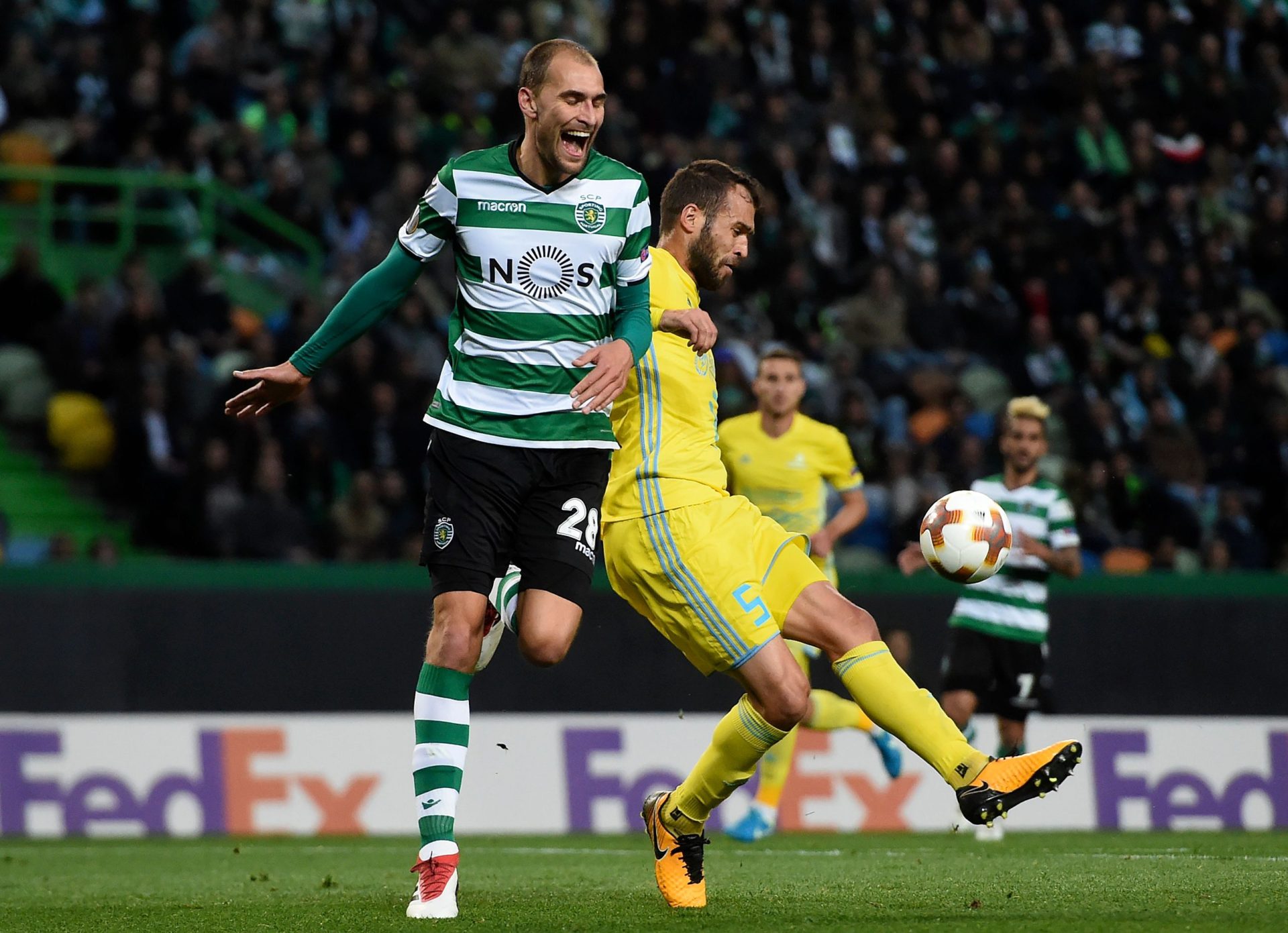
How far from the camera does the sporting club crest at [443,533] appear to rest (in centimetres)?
548

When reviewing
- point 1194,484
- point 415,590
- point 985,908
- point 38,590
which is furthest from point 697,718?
point 985,908

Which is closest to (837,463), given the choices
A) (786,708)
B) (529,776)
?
(529,776)

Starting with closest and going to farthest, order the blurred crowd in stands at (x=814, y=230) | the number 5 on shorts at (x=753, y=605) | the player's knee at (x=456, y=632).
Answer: the player's knee at (x=456, y=632)
the number 5 on shorts at (x=753, y=605)
the blurred crowd in stands at (x=814, y=230)

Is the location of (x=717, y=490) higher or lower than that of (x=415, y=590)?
higher

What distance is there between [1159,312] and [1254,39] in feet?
15.5

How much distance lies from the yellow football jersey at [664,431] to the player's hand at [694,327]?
165 millimetres

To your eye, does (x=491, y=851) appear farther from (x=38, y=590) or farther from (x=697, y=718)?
(x=38, y=590)

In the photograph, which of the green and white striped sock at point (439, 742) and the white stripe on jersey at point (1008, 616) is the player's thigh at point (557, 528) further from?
the white stripe on jersey at point (1008, 616)

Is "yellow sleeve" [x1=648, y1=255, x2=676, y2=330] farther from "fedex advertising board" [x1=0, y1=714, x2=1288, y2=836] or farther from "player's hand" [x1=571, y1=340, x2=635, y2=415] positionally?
"fedex advertising board" [x1=0, y1=714, x2=1288, y2=836]

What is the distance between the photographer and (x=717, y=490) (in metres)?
5.92

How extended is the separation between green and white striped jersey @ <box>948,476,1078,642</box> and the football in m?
3.52

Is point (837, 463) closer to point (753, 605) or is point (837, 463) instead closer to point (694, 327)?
point (753, 605)

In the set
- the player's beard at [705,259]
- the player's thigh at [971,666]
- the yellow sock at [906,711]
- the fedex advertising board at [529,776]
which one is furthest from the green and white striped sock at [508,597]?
the fedex advertising board at [529,776]

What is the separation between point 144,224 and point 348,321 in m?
9.85
